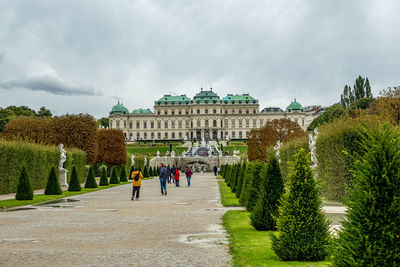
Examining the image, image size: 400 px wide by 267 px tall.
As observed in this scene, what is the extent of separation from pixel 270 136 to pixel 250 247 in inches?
1397

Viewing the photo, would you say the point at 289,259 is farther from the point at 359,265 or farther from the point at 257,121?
the point at 257,121

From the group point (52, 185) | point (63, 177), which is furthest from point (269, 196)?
point (63, 177)

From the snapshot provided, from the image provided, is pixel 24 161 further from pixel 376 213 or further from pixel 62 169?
pixel 376 213

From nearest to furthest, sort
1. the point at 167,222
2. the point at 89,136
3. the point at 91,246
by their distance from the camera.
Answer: the point at 91,246, the point at 167,222, the point at 89,136

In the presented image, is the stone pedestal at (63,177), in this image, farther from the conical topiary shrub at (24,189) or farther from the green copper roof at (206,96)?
the green copper roof at (206,96)

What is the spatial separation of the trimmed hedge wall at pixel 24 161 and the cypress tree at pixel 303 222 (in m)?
13.3

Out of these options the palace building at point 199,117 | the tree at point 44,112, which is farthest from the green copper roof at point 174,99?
the tree at point 44,112

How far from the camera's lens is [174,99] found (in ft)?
376

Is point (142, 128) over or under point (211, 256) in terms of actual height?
over

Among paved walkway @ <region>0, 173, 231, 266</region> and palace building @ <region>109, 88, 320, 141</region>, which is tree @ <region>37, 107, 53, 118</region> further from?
paved walkway @ <region>0, 173, 231, 266</region>

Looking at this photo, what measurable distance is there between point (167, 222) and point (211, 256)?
370cm

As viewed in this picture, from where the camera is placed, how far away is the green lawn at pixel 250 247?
495 centimetres

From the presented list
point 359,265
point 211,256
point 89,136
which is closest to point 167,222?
point 211,256

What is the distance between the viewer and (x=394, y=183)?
119 inches
